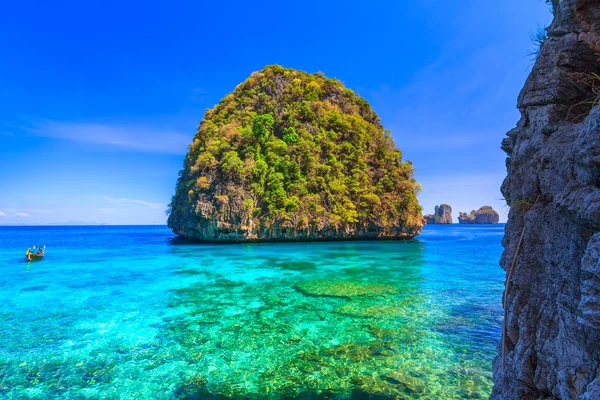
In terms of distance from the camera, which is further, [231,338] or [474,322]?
[474,322]

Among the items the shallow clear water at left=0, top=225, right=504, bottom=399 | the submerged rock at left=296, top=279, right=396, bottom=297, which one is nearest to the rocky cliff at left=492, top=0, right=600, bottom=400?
the shallow clear water at left=0, top=225, right=504, bottom=399

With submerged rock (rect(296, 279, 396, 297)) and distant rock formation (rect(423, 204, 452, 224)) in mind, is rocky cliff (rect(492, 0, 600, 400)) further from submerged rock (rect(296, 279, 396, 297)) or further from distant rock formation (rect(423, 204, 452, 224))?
distant rock formation (rect(423, 204, 452, 224))

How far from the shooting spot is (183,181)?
45875 millimetres

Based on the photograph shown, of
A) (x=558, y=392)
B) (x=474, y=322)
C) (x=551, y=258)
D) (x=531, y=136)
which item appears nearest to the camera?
(x=558, y=392)

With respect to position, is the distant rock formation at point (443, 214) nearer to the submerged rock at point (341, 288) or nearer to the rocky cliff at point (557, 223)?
the submerged rock at point (341, 288)

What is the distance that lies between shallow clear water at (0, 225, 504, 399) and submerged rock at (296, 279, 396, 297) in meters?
0.08

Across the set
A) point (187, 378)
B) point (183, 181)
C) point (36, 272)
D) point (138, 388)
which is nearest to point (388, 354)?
point (187, 378)

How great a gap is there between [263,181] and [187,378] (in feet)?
106

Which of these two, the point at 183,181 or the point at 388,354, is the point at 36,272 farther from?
the point at 183,181

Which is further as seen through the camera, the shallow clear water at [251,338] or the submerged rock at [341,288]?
the submerged rock at [341,288]

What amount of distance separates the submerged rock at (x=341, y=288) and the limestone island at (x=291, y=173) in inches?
898

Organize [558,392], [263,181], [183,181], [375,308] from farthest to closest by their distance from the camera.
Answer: [183,181] → [263,181] → [375,308] → [558,392]

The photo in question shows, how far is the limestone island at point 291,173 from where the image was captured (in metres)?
36.0

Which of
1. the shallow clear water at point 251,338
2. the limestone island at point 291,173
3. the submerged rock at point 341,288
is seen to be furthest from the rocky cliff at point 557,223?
the limestone island at point 291,173
